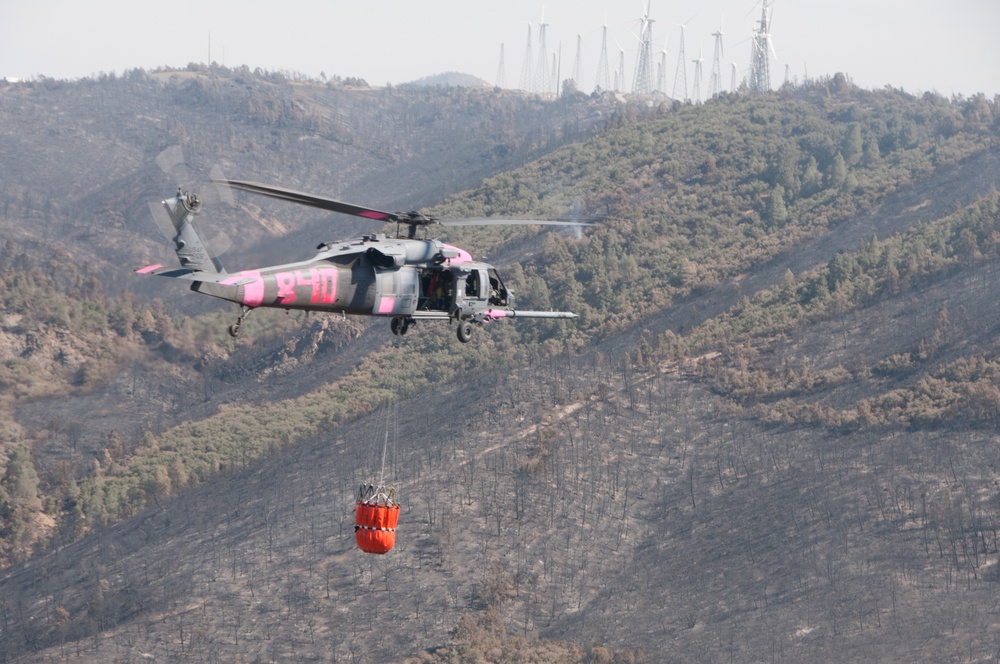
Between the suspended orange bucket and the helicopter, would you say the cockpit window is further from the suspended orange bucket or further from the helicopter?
the suspended orange bucket

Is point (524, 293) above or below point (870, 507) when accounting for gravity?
above

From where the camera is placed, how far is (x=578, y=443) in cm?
11600

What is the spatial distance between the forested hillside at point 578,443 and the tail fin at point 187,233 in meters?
14.9

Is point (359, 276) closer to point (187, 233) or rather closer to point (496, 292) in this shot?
point (187, 233)

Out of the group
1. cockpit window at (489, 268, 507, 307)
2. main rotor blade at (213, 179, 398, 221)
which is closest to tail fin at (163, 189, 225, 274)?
main rotor blade at (213, 179, 398, 221)

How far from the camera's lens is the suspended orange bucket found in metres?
51.3

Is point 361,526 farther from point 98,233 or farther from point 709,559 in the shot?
point 98,233

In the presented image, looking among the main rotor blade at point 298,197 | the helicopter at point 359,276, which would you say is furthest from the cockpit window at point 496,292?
the main rotor blade at point 298,197

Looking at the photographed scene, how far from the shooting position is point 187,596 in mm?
101312

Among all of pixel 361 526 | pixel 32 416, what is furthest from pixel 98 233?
pixel 361 526

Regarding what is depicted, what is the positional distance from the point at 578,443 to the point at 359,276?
71.6m

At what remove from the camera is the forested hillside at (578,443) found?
315ft

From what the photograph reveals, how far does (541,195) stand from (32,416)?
70050 millimetres

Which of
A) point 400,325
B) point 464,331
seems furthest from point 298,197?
point 464,331
